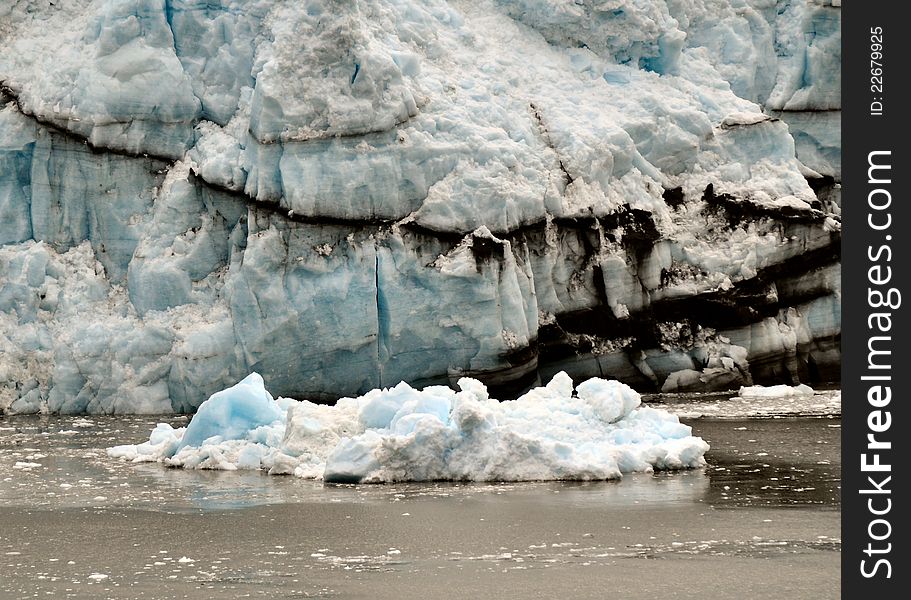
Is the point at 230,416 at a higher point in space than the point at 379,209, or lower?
lower

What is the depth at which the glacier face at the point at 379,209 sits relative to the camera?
54.9 ft

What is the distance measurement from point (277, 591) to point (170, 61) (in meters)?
12.4

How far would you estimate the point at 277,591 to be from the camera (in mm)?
6512

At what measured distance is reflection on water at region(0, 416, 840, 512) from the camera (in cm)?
939

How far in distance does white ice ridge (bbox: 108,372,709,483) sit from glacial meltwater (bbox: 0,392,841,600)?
0.85ft

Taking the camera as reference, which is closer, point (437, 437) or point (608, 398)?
point (437, 437)

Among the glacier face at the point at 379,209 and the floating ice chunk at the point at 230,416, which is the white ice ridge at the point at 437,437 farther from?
the glacier face at the point at 379,209

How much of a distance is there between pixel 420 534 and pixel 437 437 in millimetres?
2535

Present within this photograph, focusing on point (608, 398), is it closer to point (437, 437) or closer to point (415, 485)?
point (437, 437)

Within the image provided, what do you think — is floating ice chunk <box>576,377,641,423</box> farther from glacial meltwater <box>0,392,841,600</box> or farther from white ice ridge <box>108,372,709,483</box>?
glacial meltwater <box>0,392,841,600</box>

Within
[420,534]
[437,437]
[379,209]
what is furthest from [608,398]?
[379,209]

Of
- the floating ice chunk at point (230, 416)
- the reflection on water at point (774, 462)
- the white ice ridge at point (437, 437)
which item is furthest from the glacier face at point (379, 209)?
the floating ice chunk at point (230, 416)

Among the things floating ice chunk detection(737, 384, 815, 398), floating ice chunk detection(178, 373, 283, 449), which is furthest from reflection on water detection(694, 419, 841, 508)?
floating ice chunk detection(178, 373, 283, 449)

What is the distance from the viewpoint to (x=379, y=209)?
16.9 m
